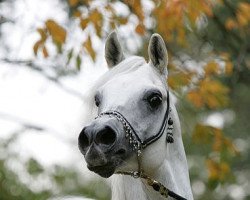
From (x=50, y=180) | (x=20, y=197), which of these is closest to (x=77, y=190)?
(x=50, y=180)

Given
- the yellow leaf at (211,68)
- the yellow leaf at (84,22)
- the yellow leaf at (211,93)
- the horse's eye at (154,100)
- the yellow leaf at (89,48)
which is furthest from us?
the yellow leaf at (211,68)

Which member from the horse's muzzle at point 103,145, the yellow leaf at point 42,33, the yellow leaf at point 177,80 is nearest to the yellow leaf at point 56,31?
the yellow leaf at point 42,33

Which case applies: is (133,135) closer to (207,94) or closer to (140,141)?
(140,141)

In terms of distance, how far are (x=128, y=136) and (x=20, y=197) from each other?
795cm

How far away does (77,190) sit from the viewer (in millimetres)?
13969

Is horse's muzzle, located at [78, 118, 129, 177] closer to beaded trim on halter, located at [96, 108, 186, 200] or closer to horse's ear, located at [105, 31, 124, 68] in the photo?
beaded trim on halter, located at [96, 108, 186, 200]

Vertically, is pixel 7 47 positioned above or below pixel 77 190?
above

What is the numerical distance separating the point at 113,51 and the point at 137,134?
0.74 meters

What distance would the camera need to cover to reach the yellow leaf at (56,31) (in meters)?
5.79

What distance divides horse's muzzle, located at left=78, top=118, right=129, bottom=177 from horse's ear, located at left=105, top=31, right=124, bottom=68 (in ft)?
2.54

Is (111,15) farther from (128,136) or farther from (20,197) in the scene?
(20,197)

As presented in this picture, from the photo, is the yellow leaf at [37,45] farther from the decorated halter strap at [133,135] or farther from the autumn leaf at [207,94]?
the decorated halter strap at [133,135]

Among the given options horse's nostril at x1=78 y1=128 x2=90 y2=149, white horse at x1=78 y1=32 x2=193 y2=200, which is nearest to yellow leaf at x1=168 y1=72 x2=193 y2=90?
white horse at x1=78 y1=32 x2=193 y2=200

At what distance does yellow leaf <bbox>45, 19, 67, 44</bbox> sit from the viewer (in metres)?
5.79
